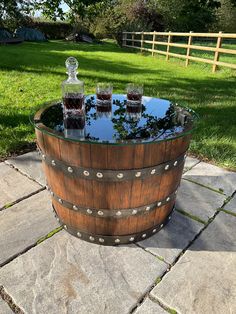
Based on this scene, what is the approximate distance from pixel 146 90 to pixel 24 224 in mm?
5325

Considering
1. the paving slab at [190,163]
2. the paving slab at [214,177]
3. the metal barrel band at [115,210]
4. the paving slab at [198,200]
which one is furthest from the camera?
the paving slab at [190,163]

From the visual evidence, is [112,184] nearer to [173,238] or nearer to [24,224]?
[173,238]

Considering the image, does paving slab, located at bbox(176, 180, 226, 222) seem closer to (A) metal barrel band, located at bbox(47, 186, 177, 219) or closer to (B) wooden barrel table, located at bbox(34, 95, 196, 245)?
(B) wooden barrel table, located at bbox(34, 95, 196, 245)

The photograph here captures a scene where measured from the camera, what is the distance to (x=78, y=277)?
201 cm

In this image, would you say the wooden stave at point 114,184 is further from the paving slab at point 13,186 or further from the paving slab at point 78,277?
the paving slab at point 13,186

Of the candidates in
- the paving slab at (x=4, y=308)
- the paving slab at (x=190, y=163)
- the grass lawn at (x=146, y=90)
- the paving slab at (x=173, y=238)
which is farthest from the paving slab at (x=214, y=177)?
the paving slab at (x=4, y=308)

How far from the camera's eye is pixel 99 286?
6.38ft

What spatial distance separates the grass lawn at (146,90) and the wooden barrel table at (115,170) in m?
1.69

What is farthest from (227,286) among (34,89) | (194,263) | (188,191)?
(34,89)

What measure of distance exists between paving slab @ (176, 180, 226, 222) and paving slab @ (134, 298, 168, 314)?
3.43ft

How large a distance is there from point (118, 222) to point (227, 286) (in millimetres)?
890

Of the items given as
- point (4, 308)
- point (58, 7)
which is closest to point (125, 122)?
point (4, 308)

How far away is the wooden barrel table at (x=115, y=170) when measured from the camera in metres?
1.88

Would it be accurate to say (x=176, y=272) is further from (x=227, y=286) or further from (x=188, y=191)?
(x=188, y=191)
